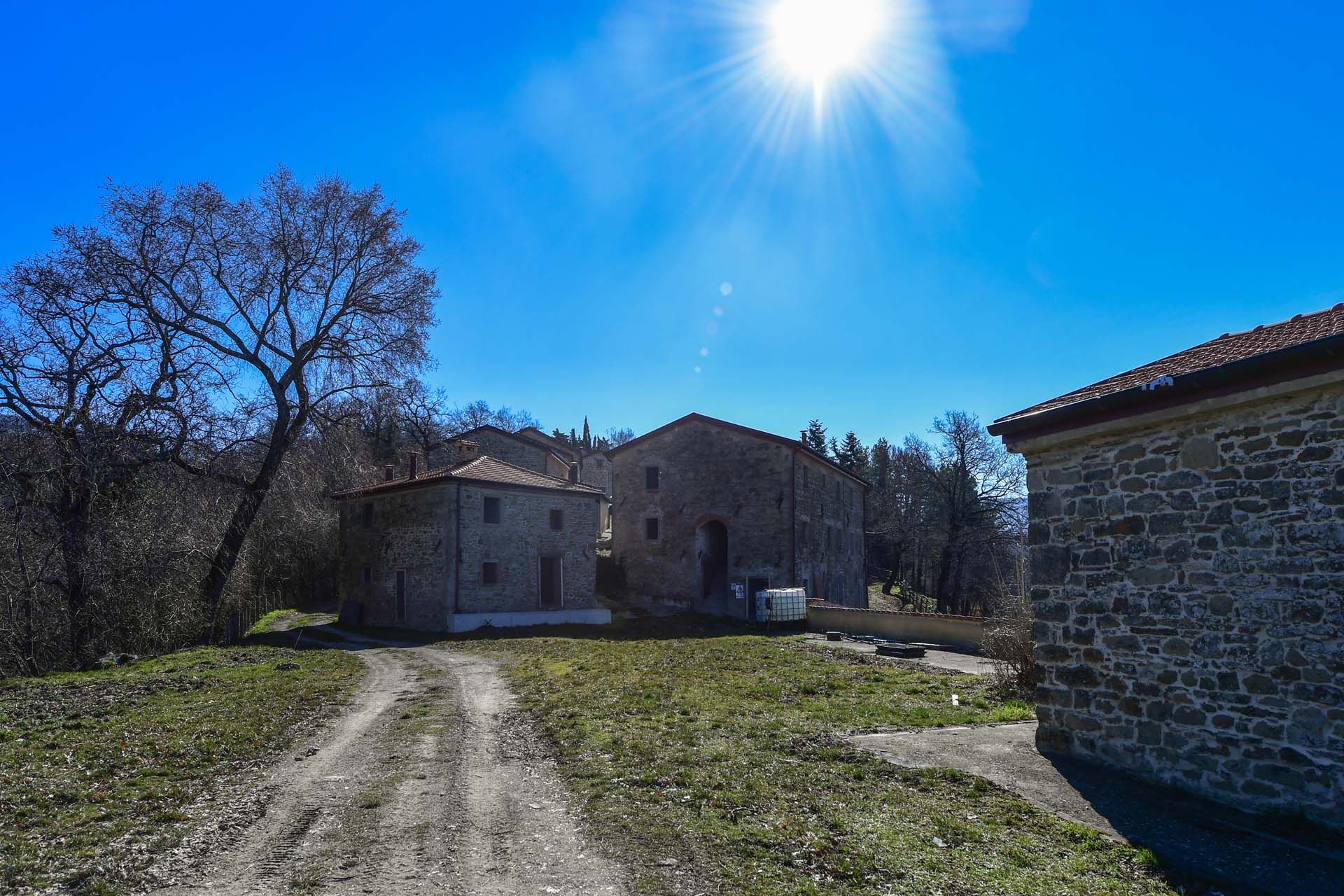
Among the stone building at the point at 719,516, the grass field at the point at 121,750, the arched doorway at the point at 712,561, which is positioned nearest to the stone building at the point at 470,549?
the stone building at the point at 719,516

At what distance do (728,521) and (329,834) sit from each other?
23655 millimetres

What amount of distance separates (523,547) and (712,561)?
8.85m

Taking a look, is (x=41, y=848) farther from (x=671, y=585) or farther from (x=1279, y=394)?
(x=671, y=585)

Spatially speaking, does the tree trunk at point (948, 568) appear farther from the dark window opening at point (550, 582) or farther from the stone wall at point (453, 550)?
the dark window opening at point (550, 582)

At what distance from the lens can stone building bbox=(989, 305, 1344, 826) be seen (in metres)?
5.73

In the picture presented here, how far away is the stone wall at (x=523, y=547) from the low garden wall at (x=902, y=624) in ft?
26.7

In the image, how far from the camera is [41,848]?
524cm

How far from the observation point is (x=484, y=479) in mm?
23938

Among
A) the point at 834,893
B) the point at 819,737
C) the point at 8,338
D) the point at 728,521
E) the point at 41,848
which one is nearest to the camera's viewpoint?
the point at 834,893

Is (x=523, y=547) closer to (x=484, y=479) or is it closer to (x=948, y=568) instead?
(x=484, y=479)

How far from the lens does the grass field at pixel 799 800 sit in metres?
4.78

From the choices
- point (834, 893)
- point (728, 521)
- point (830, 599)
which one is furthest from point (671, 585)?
point (834, 893)

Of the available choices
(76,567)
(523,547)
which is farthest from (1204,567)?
(523,547)

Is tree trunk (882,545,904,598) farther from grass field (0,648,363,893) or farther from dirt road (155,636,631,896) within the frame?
dirt road (155,636,631,896)
